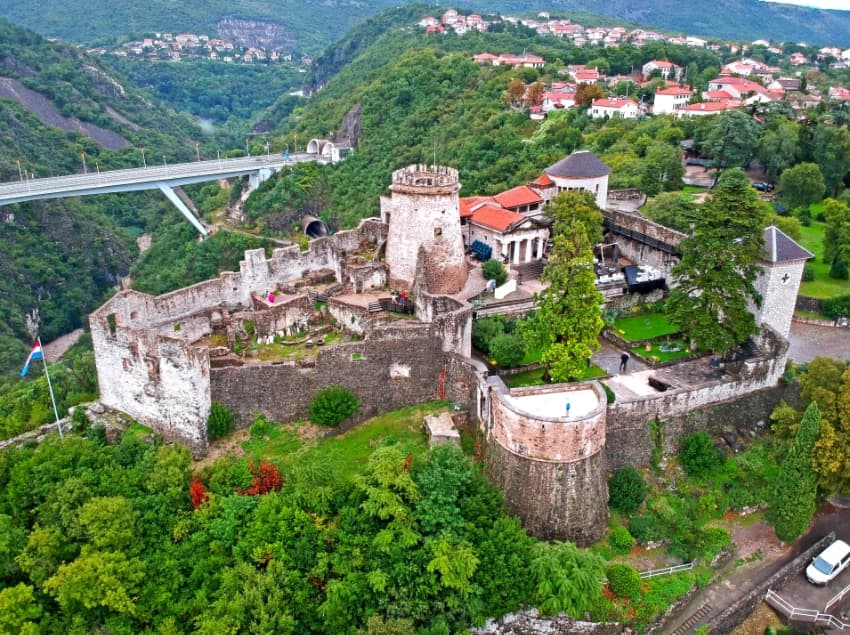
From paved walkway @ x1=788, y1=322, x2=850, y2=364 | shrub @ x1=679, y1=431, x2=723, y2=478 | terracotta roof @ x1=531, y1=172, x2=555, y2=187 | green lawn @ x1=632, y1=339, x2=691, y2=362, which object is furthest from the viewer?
terracotta roof @ x1=531, y1=172, x2=555, y2=187

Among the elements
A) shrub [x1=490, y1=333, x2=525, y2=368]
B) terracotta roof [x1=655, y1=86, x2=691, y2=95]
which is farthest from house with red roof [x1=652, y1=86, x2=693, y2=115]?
shrub [x1=490, y1=333, x2=525, y2=368]

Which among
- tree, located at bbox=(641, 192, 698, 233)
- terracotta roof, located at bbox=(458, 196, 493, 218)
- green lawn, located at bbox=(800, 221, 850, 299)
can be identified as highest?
terracotta roof, located at bbox=(458, 196, 493, 218)

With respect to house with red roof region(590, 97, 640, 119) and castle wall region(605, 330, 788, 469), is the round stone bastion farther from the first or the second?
house with red roof region(590, 97, 640, 119)

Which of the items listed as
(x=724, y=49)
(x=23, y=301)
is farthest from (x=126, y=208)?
(x=724, y=49)

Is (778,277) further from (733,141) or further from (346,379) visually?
(733,141)

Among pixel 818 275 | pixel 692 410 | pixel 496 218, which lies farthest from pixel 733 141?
pixel 692 410

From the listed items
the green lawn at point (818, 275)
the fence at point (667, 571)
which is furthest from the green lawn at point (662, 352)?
the green lawn at point (818, 275)

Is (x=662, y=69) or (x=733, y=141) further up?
(x=662, y=69)

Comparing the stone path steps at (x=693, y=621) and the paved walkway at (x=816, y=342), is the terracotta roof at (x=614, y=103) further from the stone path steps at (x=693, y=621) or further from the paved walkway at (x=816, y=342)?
the stone path steps at (x=693, y=621)
